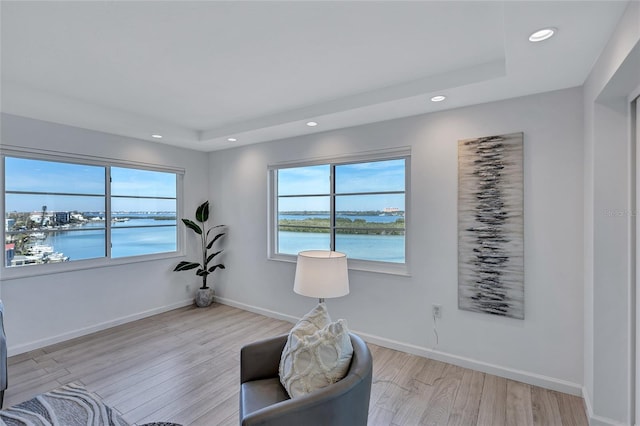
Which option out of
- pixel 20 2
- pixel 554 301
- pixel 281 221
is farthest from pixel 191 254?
pixel 554 301

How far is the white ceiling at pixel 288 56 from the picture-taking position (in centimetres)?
166

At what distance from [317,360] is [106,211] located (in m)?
3.61

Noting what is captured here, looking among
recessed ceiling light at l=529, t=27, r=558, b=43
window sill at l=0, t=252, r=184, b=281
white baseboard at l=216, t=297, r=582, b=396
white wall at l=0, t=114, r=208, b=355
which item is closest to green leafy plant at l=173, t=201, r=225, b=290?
white wall at l=0, t=114, r=208, b=355

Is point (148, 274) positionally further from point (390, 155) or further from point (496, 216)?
point (496, 216)

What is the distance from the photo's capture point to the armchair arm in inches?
73.2

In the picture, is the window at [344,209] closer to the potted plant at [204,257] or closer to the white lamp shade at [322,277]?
the potted plant at [204,257]

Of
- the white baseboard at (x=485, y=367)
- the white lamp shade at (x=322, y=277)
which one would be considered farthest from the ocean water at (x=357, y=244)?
the white lamp shade at (x=322, y=277)

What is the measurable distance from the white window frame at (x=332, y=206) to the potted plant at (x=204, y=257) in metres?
0.99

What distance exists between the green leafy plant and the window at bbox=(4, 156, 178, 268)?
0.31m

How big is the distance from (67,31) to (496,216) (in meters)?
3.37

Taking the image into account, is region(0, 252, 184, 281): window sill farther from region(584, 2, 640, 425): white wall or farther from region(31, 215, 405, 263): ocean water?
region(584, 2, 640, 425): white wall

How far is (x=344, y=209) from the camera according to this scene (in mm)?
3684

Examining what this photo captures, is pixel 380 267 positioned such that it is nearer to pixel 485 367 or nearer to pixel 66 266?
pixel 485 367

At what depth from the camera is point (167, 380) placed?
2.62m
